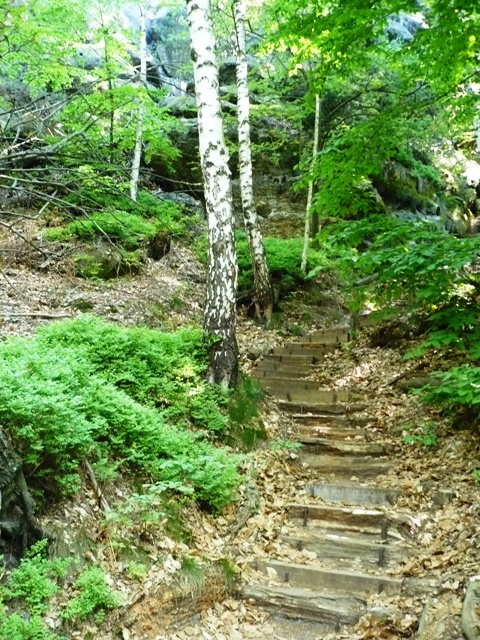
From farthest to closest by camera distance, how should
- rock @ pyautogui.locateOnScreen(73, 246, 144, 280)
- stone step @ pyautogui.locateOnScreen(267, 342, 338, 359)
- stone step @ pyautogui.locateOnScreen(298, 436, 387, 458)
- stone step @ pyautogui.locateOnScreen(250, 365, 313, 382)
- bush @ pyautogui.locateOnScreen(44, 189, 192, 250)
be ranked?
bush @ pyautogui.locateOnScreen(44, 189, 192, 250)
rock @ pyautogui.locateOnScreen(73, 246, 144, 280)
stone step @ pyautogui.locateOnScreen(267, 342, 338, 359)
stone step @ pyautogui.locateOnScreen(250, 365, 313, 382)
stone step @ pyautogui.locateOnScreen(298, 436, 387, 458)

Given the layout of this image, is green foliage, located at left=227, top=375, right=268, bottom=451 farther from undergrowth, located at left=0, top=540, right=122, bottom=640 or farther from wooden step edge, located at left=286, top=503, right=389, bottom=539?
undergrowth, located at left=0, top=540, right=122, bottom=640

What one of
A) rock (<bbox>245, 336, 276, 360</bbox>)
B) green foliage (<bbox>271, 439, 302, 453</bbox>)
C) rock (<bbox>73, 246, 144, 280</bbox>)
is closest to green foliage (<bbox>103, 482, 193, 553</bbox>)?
green foliage (<bbox>271, 439, 302, 453</bbox>)

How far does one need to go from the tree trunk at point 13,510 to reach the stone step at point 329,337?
8157mm

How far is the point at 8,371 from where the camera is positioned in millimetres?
3877

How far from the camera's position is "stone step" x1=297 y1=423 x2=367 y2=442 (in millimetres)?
6922

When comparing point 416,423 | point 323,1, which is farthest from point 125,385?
point 323,1

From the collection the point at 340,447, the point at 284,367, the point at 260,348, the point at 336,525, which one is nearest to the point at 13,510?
the point at 336,525

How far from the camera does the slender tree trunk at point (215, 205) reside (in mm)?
6484

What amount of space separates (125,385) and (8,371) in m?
→ 1.82

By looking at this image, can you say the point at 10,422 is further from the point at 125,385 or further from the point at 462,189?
the point at 462,189

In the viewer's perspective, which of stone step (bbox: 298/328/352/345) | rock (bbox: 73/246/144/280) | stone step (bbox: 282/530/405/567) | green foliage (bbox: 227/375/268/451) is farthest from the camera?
stone step (bbox: 298/328/352/345)

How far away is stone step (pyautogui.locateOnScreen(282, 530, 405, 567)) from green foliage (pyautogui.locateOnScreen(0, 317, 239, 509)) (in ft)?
2.98

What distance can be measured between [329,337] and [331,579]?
23.3 ft

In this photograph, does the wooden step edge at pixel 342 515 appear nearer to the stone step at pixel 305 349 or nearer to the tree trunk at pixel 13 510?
the tree trunk at pixel 13 510
